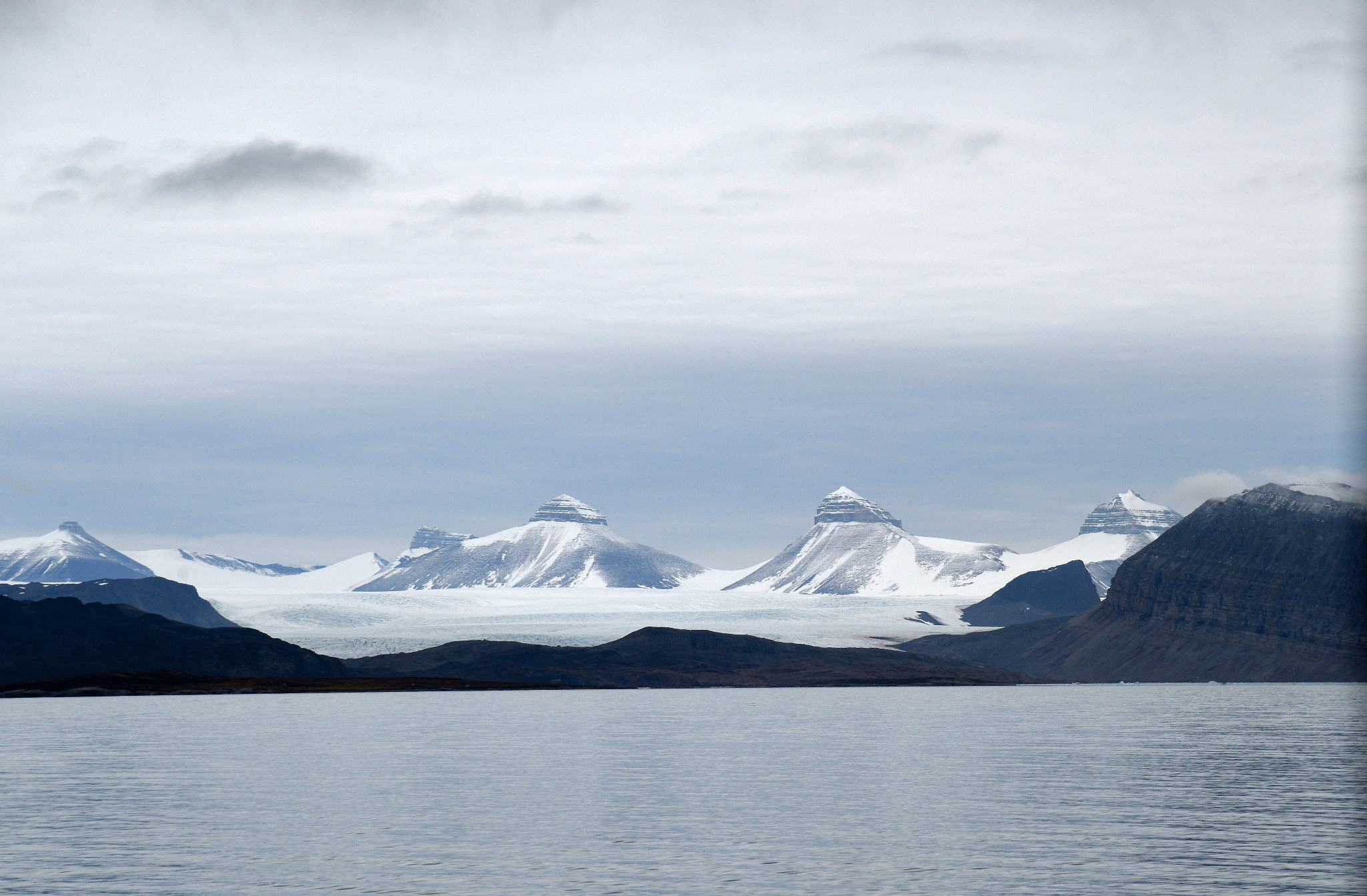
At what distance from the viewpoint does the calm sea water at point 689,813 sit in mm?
44562

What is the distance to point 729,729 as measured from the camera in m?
127

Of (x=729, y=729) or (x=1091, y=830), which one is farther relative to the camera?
(x=729, y=729)

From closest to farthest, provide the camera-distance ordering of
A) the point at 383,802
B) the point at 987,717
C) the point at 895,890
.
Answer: the point at 895,890
the point at 383,802
the point at 987,717

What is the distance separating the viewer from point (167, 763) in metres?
89.9

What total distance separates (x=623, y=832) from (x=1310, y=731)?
83342mm

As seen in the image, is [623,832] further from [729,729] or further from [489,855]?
[729,729]

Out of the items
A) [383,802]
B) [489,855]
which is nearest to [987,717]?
[383,802]

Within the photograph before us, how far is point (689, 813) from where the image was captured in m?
60.4

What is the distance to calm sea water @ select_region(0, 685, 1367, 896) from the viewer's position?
4456 cm

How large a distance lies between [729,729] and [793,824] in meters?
71.1

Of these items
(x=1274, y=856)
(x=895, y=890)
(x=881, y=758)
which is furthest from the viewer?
(x=881, y=758)

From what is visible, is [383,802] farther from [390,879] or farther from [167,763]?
[167,763]

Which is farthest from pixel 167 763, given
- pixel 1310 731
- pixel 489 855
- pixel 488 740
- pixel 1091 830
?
pixel 1310 731

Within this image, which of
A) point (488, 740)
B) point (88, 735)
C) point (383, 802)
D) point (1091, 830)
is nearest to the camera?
point (1091, 830)
